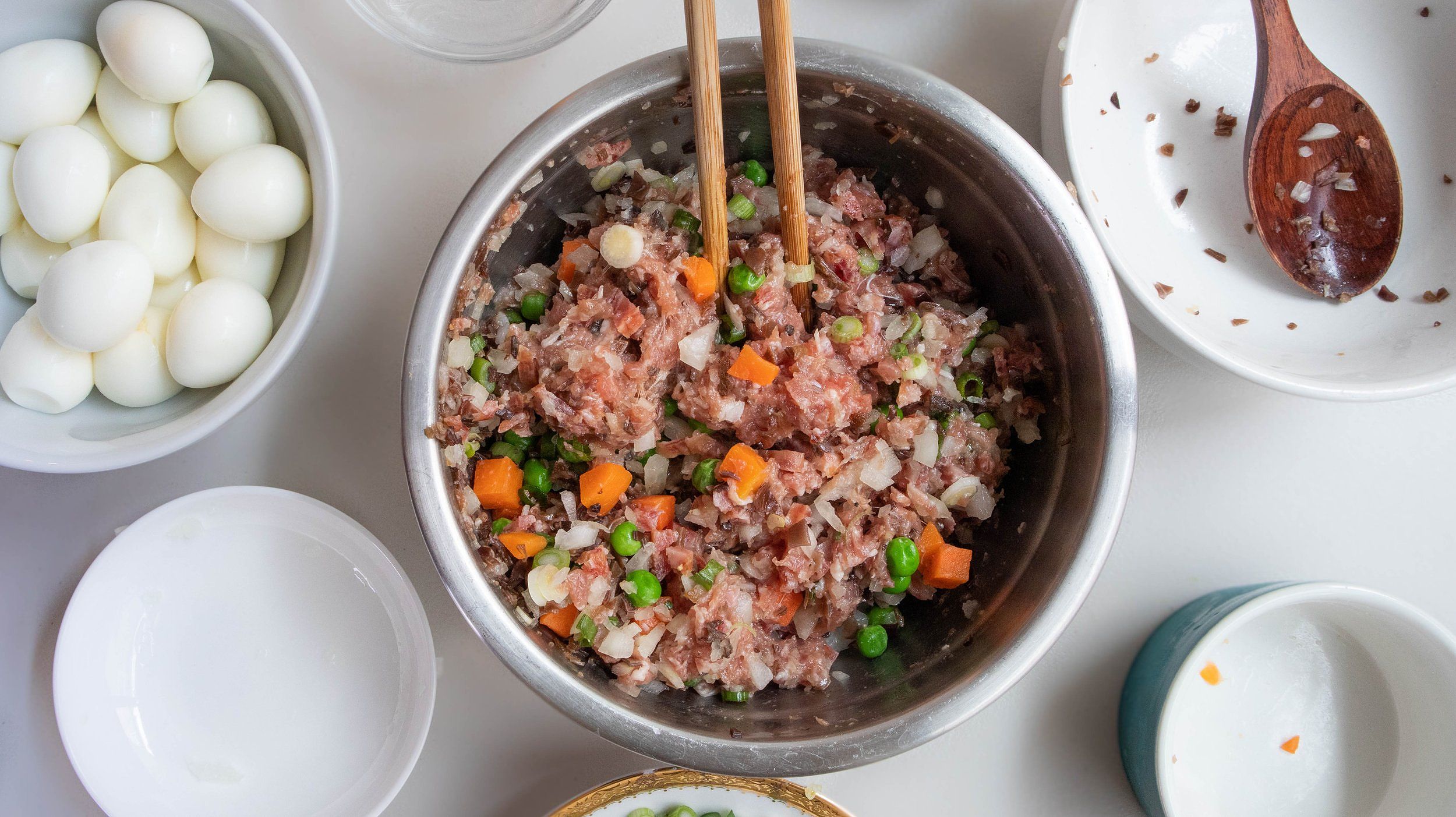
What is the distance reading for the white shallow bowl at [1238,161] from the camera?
2.05 meters

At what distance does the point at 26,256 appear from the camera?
1.90m

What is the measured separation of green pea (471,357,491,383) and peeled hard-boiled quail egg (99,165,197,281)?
708 millimetres

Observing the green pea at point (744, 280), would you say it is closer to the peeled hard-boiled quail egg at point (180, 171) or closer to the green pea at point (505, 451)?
the green pea at point (505, 451)

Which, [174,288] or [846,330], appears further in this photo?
[174,288]

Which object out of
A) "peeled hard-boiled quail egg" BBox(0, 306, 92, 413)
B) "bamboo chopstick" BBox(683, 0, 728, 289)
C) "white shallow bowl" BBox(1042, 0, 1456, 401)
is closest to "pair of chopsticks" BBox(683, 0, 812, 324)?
"bamboo chopstick" BBox(683, 0, 728, 289)

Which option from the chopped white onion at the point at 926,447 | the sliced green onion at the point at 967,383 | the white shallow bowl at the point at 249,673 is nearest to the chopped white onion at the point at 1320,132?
the sliced green onion at the point at 967,383

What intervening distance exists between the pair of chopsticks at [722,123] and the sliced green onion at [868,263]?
13cm

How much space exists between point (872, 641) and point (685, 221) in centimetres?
97

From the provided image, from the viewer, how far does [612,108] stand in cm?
168

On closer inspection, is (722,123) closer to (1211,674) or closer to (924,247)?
(924,247)

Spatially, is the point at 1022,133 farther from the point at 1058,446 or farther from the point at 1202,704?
the point at 1202,704

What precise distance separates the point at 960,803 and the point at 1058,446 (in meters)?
0.99

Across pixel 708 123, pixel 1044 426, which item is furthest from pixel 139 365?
pixel 1044 426

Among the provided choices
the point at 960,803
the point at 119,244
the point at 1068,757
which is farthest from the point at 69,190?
the point at 1068,757
